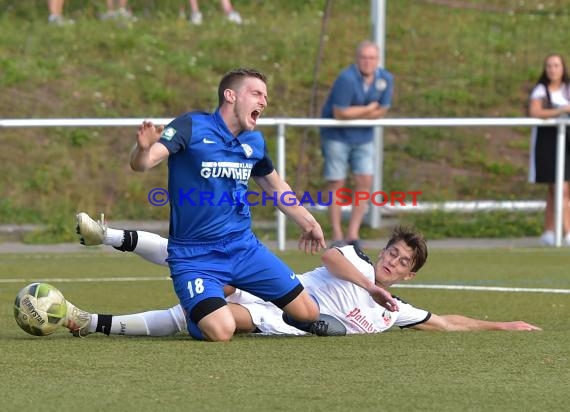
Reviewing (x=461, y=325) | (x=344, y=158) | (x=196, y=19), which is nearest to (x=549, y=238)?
(x=344, y=158)

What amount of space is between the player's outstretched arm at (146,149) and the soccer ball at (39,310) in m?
Answer: 0.92

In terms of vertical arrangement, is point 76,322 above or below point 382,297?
below

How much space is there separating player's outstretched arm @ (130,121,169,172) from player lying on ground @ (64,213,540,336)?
1036mm

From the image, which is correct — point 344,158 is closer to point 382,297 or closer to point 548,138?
point 548,138

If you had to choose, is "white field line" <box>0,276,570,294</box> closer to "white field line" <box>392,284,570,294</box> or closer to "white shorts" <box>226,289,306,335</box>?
"white field line" <box>392,284,570,294</box>

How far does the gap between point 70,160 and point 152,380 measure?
32.5 feet

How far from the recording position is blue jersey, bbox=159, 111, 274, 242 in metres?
7.27

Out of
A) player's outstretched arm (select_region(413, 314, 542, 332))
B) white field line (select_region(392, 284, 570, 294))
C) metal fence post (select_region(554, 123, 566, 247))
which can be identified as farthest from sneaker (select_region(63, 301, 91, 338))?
metal fence post (select_region(554, 123, 566, 247))

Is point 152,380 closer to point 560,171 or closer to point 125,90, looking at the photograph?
point 560,171

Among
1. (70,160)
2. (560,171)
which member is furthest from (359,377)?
(70,160)

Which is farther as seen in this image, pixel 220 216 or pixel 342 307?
pixel 342 307

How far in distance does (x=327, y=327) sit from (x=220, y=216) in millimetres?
857

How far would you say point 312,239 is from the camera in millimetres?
7527

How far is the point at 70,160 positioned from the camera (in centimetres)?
1549
